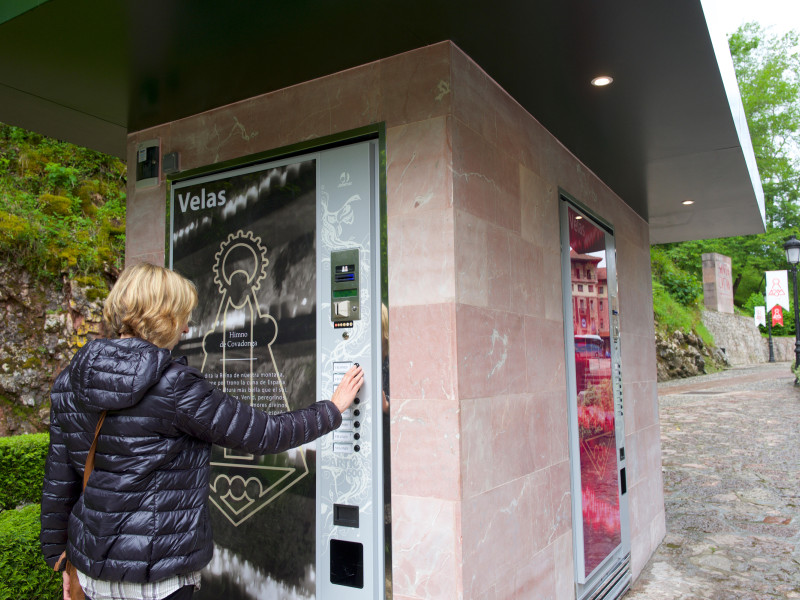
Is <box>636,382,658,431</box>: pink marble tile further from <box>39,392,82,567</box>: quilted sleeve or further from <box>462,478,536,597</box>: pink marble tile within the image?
<box>39,392,82,567</box>: quilted sleeve

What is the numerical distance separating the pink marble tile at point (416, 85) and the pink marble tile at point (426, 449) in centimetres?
133

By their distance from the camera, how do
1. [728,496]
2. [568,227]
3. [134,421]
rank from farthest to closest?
[728,496]
[568,227]
[134,421]

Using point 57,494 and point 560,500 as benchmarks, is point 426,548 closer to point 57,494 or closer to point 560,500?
point 560,500

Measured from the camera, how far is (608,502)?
4.41m

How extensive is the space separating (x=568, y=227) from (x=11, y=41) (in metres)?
3.24

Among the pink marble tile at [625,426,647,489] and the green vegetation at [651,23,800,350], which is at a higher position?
the green vegetation at [651,23,800,350]

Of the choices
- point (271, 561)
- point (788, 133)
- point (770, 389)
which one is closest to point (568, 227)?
point (271, 561)

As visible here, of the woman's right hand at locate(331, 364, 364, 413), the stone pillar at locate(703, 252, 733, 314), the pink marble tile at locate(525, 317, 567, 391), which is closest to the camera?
the woman's right hand at locate(331, 364, 364, 413)

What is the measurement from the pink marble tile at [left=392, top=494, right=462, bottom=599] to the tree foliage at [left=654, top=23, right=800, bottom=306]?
95.9 ft

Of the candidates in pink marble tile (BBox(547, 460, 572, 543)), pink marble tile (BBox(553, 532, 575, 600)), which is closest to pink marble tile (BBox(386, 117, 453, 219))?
pink marble tile (BBox(547, 460, 572, 543))

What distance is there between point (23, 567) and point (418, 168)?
315 cm

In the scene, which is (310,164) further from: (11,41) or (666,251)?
(666,251)

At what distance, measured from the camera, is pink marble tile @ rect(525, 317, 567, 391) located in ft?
11.1

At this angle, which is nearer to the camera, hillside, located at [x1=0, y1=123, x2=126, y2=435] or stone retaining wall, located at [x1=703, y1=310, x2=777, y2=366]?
hillside, located at [x1=0, y1=123, x2=126, y2=435]
